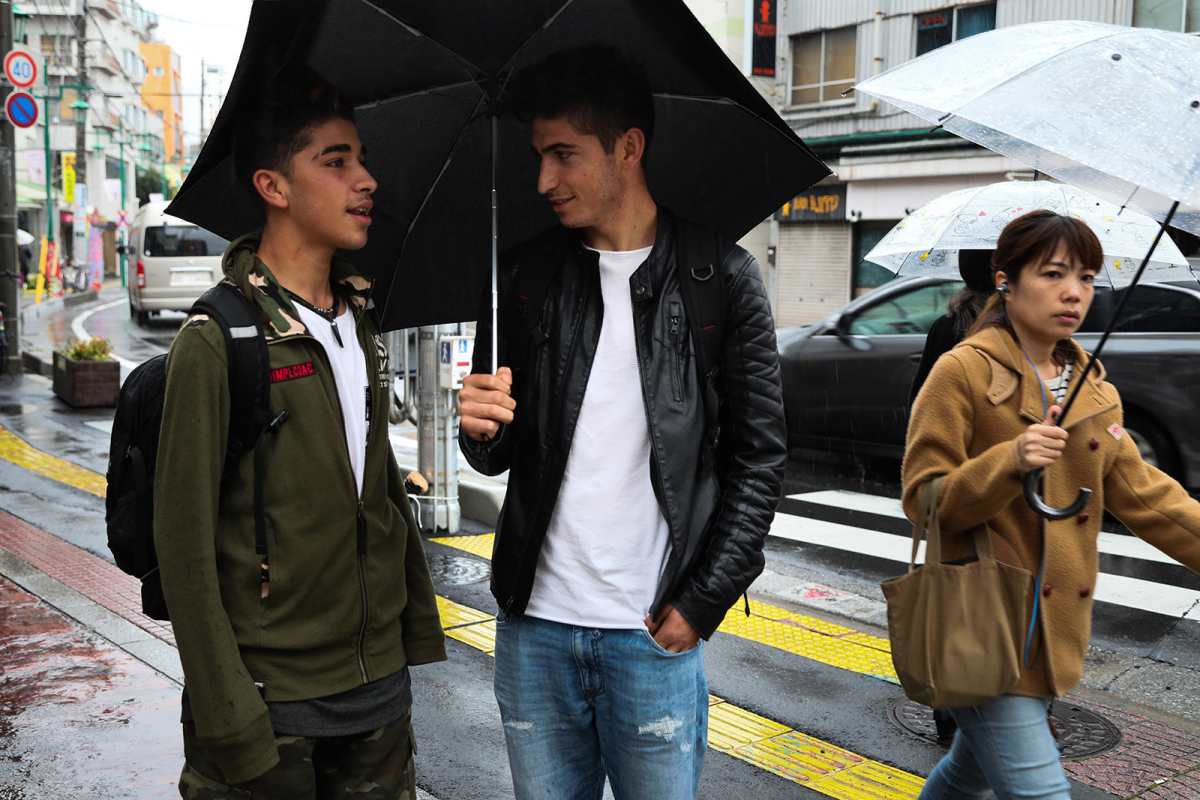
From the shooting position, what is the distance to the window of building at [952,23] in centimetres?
2159

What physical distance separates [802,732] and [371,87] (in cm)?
303

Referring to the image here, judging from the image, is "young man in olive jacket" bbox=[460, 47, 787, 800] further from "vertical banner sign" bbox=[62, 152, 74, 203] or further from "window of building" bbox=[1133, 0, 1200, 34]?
"vertical banner sign" bbox=[62, 152, 74, 203]

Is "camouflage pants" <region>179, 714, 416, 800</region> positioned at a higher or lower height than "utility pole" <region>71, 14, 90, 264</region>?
lower

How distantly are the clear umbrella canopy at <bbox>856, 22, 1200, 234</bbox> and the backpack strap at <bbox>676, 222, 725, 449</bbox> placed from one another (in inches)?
25.5

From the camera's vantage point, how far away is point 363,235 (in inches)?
87.9

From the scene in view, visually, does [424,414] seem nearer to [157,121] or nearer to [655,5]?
[655,5]

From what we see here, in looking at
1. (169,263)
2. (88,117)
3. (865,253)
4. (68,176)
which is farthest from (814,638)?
(88,117)

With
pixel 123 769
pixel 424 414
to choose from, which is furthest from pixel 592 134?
pixel 424 414

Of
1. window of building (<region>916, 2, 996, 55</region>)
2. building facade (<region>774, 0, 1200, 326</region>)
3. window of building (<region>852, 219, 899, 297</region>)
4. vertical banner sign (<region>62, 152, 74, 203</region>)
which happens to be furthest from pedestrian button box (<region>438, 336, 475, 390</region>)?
vertical banner sign (<region>62, 152, 74, 203</region>)

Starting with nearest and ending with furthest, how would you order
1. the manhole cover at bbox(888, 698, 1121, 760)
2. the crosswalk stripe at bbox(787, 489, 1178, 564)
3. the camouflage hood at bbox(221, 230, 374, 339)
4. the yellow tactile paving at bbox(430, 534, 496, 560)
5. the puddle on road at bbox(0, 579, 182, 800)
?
the camouflage hood at bbox(221, 230, 374, 339), the puddle on road at bbox(0, 579, 182, 800), the manhole cover at bbox(888, 698, 1121, 760), the yellow tactile paving at bbox(430, 534, 496, 560), the crosswalk stripe at bbox(787, 489, 1178, 564)

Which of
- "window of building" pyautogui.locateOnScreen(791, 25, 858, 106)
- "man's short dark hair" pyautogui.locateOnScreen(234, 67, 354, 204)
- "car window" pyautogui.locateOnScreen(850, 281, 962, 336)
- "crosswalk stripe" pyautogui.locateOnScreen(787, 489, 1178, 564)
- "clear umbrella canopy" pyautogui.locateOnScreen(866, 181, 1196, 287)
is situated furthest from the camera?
"window of building" pyautogui.locateOnScreen(791, 25, 858, 106)

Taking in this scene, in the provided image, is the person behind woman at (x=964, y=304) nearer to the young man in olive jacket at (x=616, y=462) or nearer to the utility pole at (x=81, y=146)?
the young man in olive jacket at (x=616, y=462)

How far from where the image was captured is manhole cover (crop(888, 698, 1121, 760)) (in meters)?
4.09

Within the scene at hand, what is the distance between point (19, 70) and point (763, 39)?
51.5 ft
